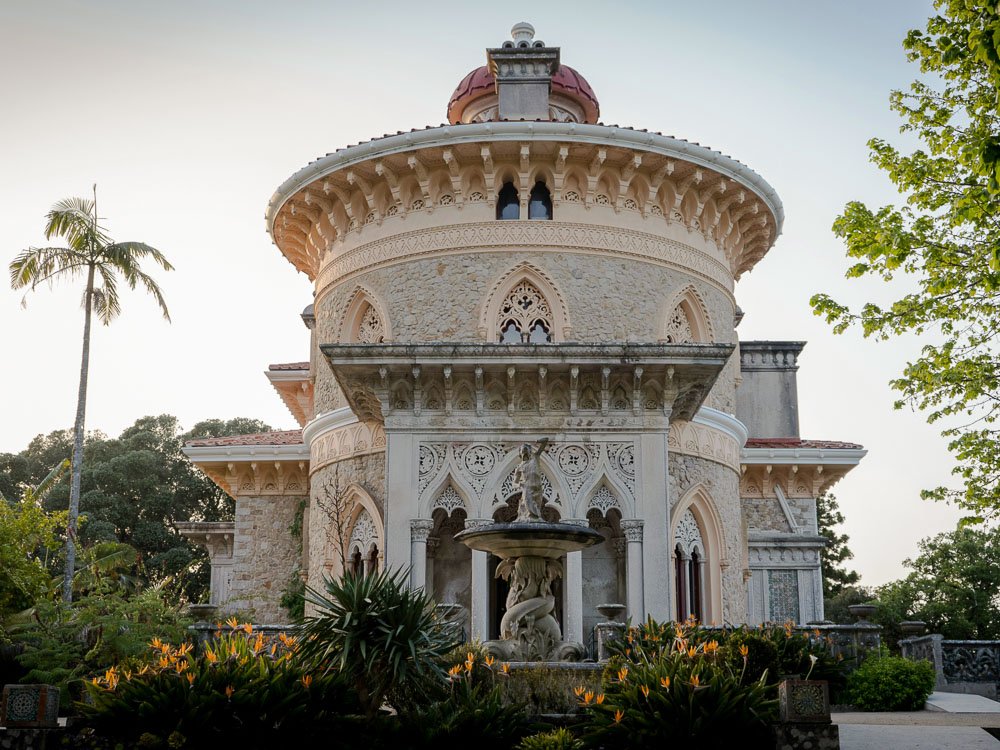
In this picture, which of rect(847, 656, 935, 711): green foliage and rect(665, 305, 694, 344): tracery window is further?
rect(665, 305, 694, 344): tracery window

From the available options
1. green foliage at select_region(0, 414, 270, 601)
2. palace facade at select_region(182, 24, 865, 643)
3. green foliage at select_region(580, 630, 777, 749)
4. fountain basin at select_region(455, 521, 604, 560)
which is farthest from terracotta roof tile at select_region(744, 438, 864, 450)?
green foliage at select_region(0, 414, 270, 601)

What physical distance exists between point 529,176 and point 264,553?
9550 millimetres

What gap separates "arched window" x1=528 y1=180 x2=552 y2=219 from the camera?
2045 cm

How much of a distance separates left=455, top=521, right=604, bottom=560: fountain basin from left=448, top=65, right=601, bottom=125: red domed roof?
14.0 meters

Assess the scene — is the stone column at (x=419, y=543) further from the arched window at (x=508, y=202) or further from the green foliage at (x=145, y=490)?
the green foliage at (x=145, y=490)

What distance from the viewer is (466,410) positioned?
59.1 feet

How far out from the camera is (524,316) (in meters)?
20.0

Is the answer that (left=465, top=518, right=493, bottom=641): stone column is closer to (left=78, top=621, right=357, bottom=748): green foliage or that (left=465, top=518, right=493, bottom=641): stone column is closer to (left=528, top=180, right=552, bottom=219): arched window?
(left=528, top=180, right=552, bottom=219): arched window

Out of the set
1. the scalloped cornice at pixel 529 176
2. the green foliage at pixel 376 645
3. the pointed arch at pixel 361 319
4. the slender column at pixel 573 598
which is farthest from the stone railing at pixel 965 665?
the pointed arch at pixel 361 319

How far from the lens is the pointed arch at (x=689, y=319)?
20859 millimetres

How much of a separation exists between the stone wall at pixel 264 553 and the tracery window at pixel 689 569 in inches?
A: 314

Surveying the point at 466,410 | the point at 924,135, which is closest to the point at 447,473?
the point at 466,410

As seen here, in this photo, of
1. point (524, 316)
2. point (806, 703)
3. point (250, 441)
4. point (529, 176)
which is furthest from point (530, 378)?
point (806, 703)

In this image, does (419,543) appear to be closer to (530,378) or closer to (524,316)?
(530,378)
